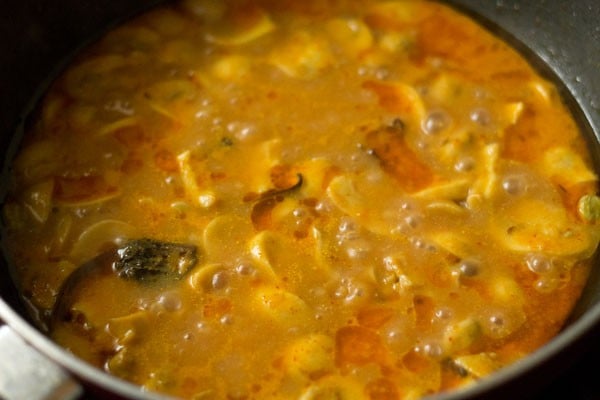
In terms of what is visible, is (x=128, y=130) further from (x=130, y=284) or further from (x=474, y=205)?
(x=474, y=205)

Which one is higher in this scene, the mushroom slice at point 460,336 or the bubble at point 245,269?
the mushroom slice at point 460,336

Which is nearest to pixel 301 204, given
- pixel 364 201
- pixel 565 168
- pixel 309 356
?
pixel 364 201

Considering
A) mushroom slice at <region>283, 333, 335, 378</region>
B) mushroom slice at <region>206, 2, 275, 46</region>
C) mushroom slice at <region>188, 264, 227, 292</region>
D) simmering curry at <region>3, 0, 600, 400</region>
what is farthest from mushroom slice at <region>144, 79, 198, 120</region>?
mushroom slice at <region>283, 333, 335, 378</region>

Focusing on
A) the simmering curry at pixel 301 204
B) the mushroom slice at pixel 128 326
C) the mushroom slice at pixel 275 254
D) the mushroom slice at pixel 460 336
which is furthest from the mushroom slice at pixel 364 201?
the mushroom slice at pixel 128 326

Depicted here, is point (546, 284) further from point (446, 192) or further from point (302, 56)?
point (302, 56)

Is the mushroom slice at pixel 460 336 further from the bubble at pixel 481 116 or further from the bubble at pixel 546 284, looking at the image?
the bubble at pixel 481 116

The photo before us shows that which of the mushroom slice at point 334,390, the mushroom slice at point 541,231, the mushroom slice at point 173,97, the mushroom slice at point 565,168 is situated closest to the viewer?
the mushroom slice at point 334,390

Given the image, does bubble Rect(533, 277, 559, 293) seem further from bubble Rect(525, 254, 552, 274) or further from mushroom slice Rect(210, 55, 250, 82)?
mushroom slice Rect(210, 55, 250, 82)
